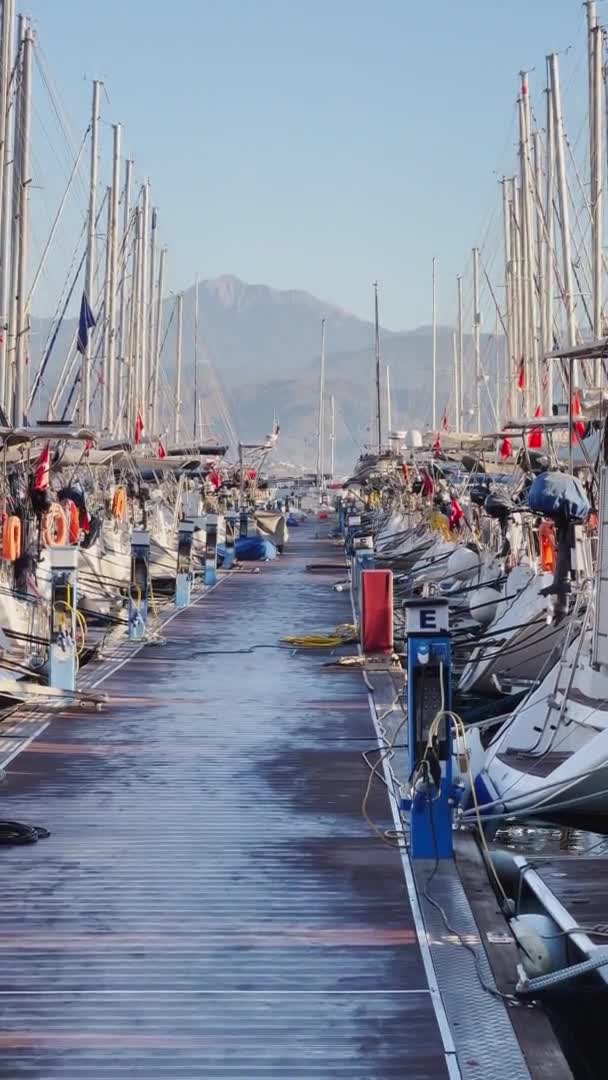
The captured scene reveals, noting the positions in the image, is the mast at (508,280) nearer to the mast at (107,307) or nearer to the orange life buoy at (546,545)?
the mast at (107,307)

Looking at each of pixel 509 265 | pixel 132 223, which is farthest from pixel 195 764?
pixel 132 223

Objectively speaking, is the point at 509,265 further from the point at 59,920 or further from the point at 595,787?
the point at 59,920

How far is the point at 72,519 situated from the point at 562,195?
487 inches

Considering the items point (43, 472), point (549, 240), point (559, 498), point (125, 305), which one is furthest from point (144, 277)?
point (559, 498)

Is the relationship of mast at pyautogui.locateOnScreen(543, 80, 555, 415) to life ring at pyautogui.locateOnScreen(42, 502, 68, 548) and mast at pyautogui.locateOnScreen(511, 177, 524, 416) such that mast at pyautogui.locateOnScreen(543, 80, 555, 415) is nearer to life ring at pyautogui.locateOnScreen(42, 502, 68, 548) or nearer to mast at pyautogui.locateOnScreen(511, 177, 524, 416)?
mast at pyautogui.locateOnScreen(511, 177, 524, 416)

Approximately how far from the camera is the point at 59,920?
28.3 ft

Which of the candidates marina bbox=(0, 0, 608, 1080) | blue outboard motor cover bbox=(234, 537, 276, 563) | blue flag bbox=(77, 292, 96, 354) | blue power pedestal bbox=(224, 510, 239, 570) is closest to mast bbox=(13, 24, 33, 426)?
marina bbox=(0, 0, 608, 1080)

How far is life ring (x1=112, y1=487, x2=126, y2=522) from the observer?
124 ft

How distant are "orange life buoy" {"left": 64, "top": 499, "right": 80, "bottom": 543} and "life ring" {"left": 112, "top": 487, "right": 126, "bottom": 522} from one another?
287 inches

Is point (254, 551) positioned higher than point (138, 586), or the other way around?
point (138, 586)

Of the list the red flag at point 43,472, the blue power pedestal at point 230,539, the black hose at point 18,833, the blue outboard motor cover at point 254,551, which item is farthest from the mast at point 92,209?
the black hose at point 18,833

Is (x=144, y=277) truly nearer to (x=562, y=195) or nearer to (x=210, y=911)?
(x=562, y=195)

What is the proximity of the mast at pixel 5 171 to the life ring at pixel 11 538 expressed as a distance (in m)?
5.08

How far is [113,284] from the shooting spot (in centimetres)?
4266
